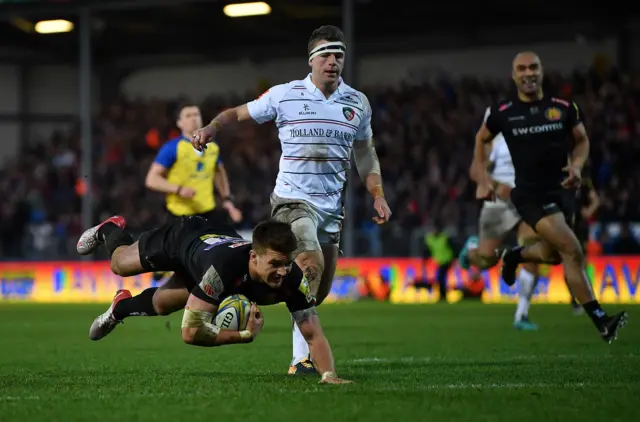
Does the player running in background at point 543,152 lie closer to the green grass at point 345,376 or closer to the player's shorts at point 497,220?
the green grass at point 345,376

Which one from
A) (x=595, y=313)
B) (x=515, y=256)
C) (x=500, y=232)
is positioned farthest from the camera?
(x=500, y=232)

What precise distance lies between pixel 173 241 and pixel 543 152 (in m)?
3.56

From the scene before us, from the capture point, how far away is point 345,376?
7664mm

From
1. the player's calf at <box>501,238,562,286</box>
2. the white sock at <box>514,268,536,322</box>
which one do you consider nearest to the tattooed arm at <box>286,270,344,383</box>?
the player's calf at <box>501,238,562,286</box>

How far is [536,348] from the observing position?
10.0m

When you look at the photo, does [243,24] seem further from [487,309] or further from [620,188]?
[487,309]

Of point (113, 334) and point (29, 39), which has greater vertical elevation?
point (29, 39)

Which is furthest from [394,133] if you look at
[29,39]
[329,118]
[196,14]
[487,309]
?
[329,118]

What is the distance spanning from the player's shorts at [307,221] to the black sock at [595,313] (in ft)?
7.92

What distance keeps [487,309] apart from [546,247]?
22.5 feet

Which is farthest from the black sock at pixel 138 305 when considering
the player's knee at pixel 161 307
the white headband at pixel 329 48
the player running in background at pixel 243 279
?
the white headband at pixel 329 48

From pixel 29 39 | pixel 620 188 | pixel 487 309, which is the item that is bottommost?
pixel 487 309

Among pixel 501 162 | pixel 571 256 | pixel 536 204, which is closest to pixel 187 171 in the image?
pixel 501 162

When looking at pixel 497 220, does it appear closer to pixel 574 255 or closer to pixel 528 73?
pixel 574 255
